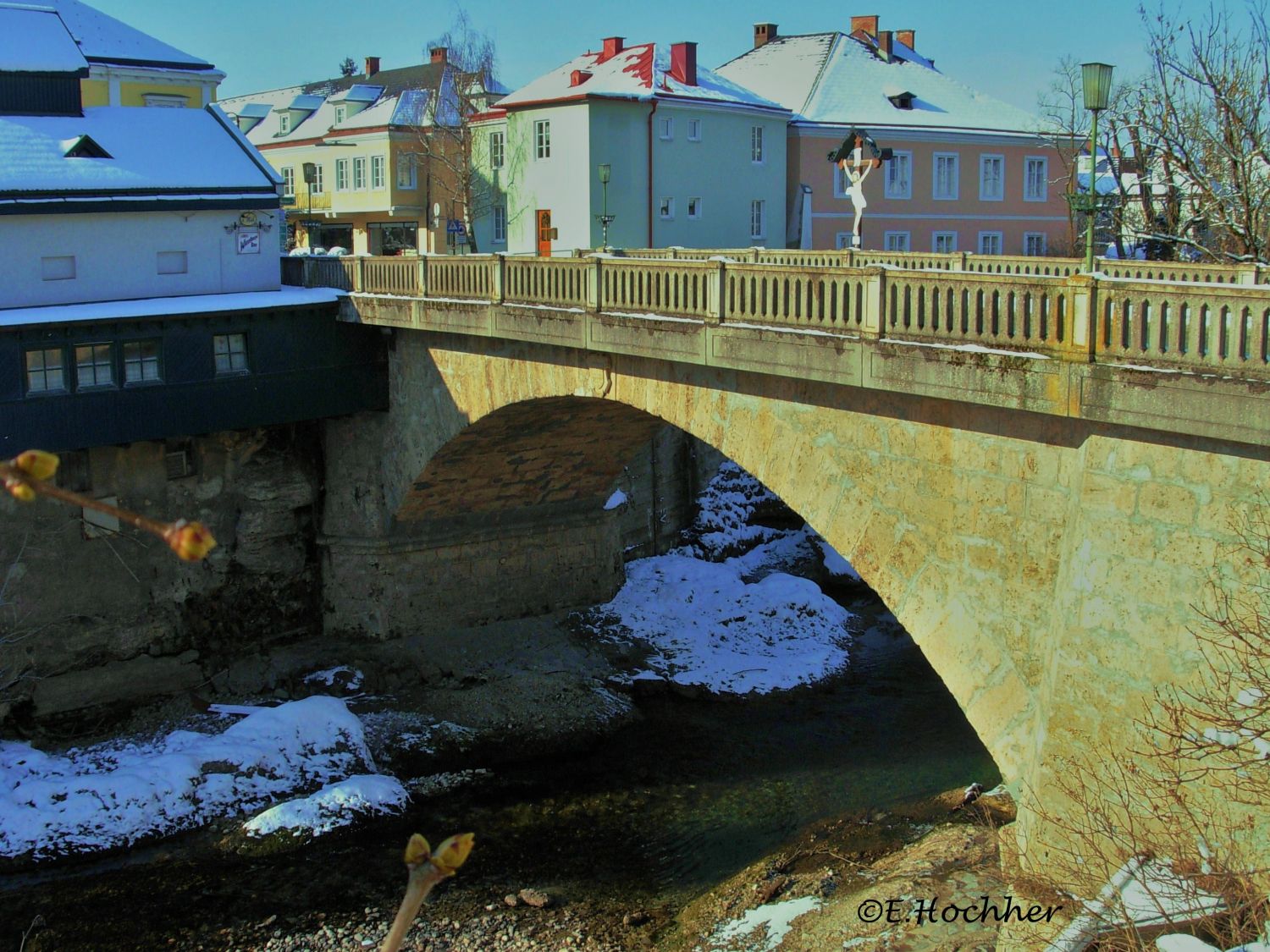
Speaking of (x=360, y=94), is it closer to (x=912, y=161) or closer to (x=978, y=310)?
(x=912, y=161)

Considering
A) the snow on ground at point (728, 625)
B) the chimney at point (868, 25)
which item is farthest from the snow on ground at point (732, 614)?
the chimney at point (868, 25)

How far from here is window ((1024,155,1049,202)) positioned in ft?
154

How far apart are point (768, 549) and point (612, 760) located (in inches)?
481

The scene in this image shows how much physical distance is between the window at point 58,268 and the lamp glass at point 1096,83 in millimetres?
18561

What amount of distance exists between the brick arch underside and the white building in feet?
57.7

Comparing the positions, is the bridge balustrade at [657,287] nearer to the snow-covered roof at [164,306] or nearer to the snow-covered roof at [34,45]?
the snow-covered roof at [164,306]

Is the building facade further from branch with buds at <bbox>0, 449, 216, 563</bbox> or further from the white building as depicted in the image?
branch with buds at <bbox>0, 449, 216, 563</bbox>

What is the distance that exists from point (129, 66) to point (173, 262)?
8.64 meters

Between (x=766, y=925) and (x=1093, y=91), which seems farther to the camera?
(x=766, y=925)

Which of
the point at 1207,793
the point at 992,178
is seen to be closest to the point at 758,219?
the point at 992,178

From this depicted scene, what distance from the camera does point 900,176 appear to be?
4456cm

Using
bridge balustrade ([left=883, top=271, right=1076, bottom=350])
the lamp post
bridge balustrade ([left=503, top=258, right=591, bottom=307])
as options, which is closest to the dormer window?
bridge balustrade ([left=503, top=258, right=591, bottom=307])

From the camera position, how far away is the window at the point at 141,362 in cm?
2353

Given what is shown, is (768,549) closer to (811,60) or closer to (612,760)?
(612,760)
